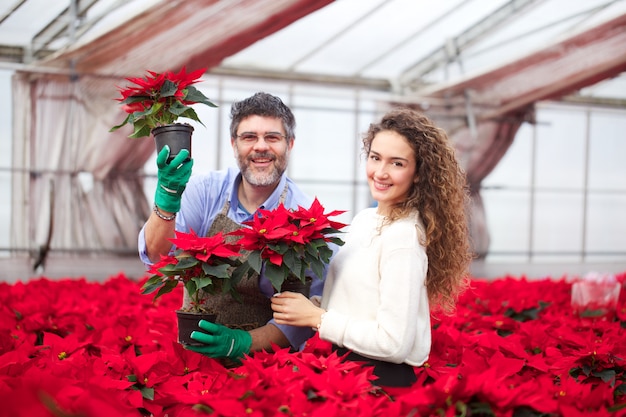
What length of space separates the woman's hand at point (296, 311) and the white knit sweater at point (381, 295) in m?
0.03

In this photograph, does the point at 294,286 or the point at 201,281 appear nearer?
the point at 201,281

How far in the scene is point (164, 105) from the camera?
1.67 meters

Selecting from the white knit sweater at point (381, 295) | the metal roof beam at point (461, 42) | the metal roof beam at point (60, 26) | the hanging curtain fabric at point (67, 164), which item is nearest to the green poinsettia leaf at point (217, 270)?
the white knit sweater at point (381, 295)

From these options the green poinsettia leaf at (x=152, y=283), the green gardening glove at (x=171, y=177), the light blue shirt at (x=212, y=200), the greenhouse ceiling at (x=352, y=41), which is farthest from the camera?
the greenhouse ceiling at (x=352, y=41)

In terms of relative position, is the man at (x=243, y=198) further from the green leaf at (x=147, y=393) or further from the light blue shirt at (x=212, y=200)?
the green leaf at (x=147, y=393)

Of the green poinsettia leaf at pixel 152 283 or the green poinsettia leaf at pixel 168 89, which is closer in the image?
the green poinsettia leaf at pixel 152 283

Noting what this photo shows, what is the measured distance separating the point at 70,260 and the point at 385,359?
6.37 m

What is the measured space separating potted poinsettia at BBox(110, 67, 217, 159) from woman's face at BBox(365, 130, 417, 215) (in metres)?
0.42

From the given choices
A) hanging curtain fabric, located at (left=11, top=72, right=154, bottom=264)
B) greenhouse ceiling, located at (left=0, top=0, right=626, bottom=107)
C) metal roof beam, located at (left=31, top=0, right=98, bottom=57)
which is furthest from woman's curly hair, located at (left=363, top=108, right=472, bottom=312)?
hanging curtain fabric, located at (left=11, top=72, right=154, bottom=264)

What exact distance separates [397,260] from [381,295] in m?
0.08

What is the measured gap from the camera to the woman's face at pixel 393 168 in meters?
1.55

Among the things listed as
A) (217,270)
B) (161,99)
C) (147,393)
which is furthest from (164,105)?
(147,393)

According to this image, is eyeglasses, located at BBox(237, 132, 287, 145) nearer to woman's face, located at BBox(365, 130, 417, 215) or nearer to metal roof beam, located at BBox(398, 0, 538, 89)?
woman's face, located at BBox(365, 130, 417, 215)

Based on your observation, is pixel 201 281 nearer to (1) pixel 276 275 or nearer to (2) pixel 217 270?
(2) pixel 217 270
